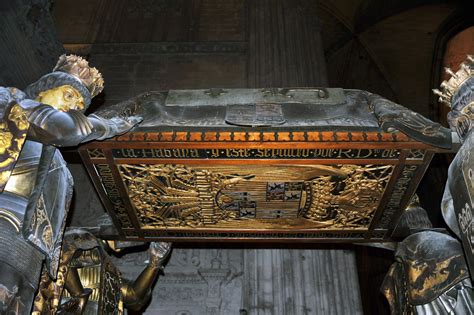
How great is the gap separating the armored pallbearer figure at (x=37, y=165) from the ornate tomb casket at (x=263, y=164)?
27cm

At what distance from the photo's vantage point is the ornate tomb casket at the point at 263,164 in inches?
118

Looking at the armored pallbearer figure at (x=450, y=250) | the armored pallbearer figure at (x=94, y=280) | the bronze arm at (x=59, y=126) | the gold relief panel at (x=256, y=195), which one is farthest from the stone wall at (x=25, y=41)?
the armored pallbearer figure at (x=450, y=250)

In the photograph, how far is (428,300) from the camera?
125 inches

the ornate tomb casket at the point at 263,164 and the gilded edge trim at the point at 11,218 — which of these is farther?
the ornate tomb casket at the point at 263,164

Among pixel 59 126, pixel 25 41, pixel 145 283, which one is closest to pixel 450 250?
pixel 145 283

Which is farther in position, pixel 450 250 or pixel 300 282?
pixel 300 282

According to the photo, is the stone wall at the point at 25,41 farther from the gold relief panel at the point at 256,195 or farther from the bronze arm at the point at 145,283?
the gold relief panel at the point at 256,195

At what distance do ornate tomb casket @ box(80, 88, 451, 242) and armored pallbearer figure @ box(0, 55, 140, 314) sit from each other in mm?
273

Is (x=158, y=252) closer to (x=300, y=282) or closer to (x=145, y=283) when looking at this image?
(x=145, y=283)

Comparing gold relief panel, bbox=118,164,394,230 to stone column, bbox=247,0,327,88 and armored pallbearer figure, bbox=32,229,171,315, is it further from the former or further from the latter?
stone column, bbox=247,0,327,88

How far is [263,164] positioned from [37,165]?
131 centimetres

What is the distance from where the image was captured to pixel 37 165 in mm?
2689

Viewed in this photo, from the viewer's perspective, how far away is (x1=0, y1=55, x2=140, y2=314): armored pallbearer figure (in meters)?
2.37

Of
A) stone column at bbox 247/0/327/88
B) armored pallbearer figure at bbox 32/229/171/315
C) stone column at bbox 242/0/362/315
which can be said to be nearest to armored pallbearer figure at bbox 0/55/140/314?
armored pallbearer figure at bbox 32/229/171/315
